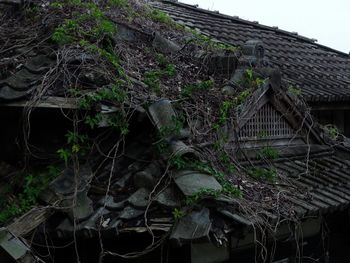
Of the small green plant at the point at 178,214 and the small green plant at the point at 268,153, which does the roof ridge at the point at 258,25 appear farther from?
the small green plant at the point at 178,214

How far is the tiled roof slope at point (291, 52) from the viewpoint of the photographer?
984 cm

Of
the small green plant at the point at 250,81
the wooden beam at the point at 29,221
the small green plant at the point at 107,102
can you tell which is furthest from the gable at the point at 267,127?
the wooden beam at the point at 29,221

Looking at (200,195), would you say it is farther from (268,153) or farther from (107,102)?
(268,153)

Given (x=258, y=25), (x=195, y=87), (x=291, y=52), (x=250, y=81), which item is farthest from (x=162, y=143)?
(x=258, y=25)

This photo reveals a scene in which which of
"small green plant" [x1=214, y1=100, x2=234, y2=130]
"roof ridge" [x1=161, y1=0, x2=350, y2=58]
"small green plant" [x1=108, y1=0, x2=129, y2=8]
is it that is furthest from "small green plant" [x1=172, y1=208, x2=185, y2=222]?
"roof ridge" [x1=161, y1=0, x2=350, y2=58]

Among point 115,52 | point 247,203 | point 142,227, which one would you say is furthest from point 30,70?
point 247,203

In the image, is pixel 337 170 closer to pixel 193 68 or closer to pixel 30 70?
pixel 193 68

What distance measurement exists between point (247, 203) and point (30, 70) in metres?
3.35

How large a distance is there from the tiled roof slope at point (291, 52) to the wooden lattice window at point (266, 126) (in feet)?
3.98

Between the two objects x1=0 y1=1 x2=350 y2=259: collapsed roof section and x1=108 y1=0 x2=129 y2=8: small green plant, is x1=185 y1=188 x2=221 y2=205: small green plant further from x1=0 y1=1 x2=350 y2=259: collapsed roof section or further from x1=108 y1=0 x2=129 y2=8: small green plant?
x1=108 y1=0 x2=129 y2=8: small green plant

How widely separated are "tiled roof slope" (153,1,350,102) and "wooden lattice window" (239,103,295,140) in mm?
1213

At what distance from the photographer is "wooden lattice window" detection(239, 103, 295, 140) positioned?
23.8ft

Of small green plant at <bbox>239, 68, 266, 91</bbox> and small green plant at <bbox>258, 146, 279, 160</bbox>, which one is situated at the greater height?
small green plant at <bbox>239, 68, 266, 91</bbox>

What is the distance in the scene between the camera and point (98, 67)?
5.98 metres
